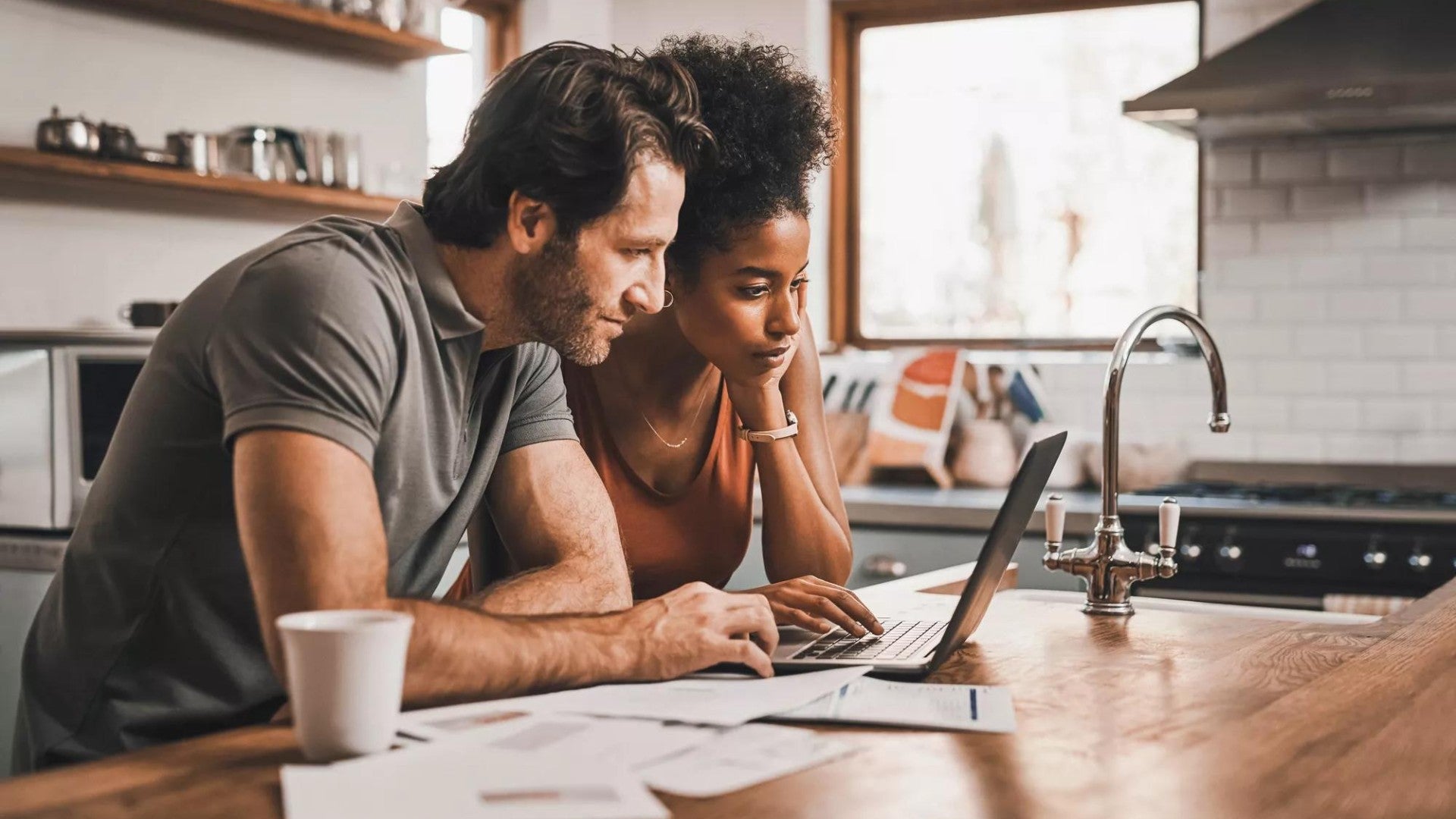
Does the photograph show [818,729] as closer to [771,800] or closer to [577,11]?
Result: [771,800]

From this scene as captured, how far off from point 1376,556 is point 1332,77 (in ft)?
3.69

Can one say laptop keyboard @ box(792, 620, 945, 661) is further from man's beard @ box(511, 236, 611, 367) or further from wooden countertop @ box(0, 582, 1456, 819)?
man's beard @ box(511, 236, 611, 367)

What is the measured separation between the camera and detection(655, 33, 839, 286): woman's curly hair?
2.04 meters

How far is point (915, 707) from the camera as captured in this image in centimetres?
132

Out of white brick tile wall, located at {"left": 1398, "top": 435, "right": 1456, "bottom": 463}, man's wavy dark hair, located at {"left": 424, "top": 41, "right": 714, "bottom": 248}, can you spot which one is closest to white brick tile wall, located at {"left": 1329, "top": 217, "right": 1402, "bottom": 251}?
white brick tile wall, located at {"left": 1398, "top": 435, "right": 1456, "bottom": 463}

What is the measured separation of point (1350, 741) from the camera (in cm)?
125

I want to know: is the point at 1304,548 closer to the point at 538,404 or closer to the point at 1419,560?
the point at 1419,560

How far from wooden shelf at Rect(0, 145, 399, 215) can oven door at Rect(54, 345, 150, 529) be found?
1.43 feet

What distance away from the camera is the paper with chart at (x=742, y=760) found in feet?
3.44

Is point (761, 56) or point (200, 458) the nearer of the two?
point (200, 458)

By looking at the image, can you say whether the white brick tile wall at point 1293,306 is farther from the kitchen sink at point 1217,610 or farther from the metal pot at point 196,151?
the metal pot at point 196,151

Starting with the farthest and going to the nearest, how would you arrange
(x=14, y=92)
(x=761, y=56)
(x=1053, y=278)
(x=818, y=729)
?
(x=1053, y=278) < (x=14, y=92) < (x=761, y=56) < (x=818, y=729)

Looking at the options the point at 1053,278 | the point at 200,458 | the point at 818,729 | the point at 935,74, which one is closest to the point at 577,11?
the point at 935,74

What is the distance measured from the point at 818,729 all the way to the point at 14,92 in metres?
2.78
